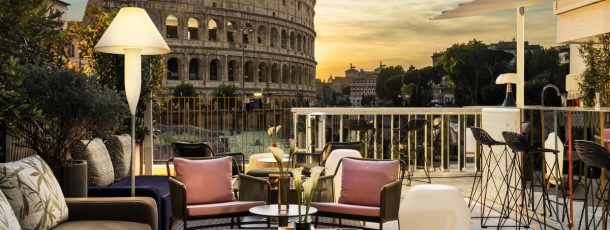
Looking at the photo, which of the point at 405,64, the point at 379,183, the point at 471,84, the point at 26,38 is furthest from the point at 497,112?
the point at 471,84

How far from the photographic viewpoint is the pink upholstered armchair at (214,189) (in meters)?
4.40

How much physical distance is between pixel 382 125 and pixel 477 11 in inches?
86.7

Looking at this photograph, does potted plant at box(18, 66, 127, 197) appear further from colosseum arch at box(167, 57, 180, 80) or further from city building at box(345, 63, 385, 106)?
city building at box(345, 63, 385, 106)

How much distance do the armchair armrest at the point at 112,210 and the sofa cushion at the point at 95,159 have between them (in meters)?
0.94

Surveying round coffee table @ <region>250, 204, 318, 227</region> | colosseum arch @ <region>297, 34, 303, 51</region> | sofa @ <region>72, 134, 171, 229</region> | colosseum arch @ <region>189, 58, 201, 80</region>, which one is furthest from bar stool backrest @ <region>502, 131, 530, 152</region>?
colosseum arch @ <region>297, 34, 303, 51</region>

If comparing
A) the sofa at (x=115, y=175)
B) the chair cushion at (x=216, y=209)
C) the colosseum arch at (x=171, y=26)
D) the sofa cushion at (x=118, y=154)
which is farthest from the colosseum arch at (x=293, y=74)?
the chair cushion at (x=216, y=209)

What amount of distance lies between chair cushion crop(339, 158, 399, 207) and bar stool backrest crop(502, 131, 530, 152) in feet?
3.05

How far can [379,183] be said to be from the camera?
4.45 metres

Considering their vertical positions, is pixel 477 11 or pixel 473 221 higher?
pixel 477 11

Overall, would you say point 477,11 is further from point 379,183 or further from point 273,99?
point 273,99

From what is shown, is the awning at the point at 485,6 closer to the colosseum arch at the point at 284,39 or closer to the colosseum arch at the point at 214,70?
the colosseum arch at the point at 214,70

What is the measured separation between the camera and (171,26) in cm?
4384

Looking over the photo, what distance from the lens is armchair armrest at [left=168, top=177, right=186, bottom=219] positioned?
428 centimetres

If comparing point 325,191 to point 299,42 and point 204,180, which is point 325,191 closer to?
point 204,180
